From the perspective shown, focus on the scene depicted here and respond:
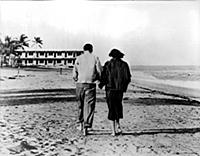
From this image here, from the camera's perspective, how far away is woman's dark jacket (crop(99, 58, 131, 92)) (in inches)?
62.9

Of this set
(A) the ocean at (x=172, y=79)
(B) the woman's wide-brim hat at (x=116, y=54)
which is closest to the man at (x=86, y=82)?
(B) the woman's wide-brim hat at (x=116, y=54)

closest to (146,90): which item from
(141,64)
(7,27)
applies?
(141,64)

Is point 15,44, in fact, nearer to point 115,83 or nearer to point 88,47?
point 88,47

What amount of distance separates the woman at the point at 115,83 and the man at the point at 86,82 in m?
0.05

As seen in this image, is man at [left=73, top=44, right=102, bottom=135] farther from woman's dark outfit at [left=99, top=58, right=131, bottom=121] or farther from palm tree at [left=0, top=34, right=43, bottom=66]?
palm tree at [left=0, top=34, right=43, bottom=66]

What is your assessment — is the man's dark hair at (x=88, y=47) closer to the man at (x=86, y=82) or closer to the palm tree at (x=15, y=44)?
the man at (x=86, y=82)

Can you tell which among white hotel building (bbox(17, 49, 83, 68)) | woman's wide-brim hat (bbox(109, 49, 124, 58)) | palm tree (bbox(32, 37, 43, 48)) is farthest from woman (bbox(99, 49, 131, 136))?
palm tree (bbox(32, 37, 43, 48))

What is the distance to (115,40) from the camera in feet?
5.70

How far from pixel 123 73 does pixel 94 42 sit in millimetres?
244

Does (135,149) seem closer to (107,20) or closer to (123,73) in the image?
(123,73)

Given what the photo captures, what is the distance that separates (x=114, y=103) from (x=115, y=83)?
115mm

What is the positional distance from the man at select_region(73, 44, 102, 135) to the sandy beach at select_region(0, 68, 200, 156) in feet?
0.18

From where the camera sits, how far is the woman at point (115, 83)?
1600mm

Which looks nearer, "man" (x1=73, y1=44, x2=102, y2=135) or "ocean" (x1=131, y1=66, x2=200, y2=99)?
"man" (x1=73, y1=44, x2=102, y2=135)
